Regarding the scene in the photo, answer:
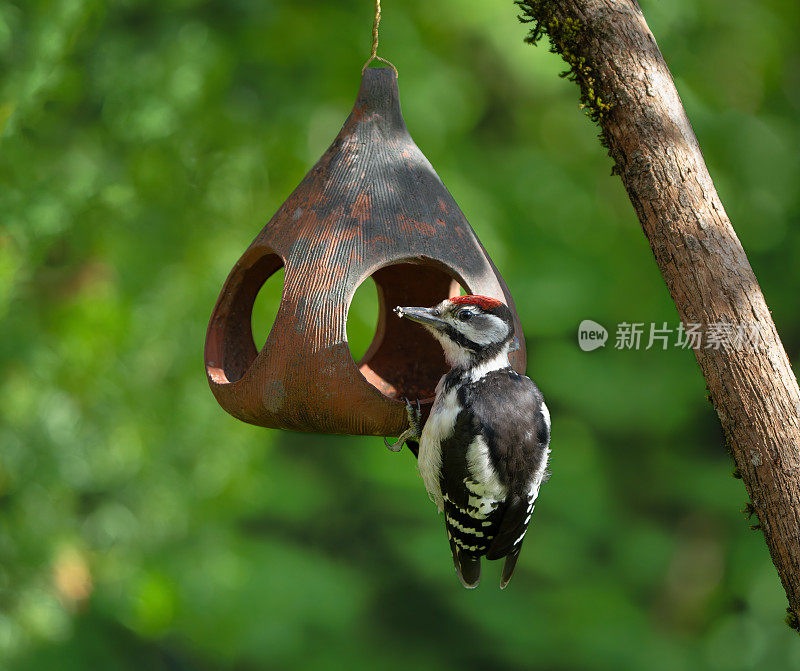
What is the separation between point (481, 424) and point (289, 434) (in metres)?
2.92

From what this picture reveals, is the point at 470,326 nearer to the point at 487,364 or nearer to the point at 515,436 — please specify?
the point at 487,364

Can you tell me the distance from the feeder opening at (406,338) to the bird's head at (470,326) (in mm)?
681

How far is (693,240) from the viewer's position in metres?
2.32

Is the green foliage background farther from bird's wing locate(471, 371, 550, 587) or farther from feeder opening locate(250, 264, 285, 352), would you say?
bird's wing locate(471, 371, 550, 587)

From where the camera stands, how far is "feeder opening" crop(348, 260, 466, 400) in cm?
318

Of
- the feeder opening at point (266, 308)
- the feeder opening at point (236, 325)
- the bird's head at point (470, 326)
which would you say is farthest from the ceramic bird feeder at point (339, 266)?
the feeder opening at point (266, 308)

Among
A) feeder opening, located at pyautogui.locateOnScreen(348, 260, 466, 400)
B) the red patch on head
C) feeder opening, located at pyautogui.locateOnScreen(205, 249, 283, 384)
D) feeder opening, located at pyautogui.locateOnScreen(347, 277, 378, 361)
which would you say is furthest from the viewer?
feeder opening, located at pyautogui.locateOnScreen(347, 277, 378, 361)

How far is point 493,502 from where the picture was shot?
8.08 feet

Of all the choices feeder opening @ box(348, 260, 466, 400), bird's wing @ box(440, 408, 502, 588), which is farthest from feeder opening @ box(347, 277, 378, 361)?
bird's wing @ box(440, 408, 502, 588)

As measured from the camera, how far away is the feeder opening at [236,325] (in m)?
2.68

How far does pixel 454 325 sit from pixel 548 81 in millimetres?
2802

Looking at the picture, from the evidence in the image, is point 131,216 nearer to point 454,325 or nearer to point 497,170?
point 497,170

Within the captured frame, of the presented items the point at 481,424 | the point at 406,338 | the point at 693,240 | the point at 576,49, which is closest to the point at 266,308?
the point at 406,338

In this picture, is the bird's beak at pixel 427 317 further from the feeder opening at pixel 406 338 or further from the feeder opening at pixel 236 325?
the feeder opening at pixel 406 338
